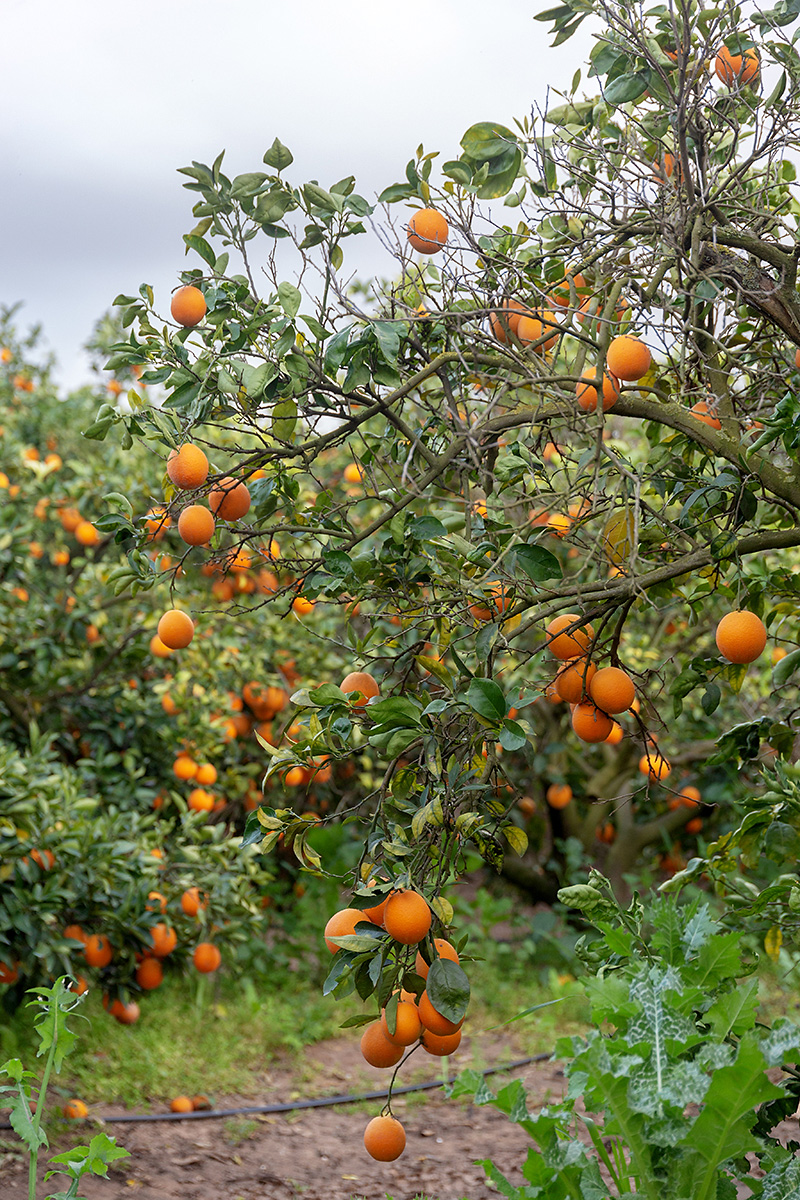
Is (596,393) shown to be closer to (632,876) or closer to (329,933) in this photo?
(329,933)

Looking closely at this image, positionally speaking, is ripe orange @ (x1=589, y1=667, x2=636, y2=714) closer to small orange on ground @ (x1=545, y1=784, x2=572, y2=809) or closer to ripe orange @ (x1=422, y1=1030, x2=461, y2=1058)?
ripe orange @ (x1=422, y1=1030, x2=461, y2=1058)

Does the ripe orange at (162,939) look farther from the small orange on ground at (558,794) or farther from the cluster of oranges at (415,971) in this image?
the small orange on ground at (558,794)

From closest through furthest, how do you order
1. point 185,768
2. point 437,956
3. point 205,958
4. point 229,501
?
point 437,956 → point 229,501 → point 205,958 → point 185,768

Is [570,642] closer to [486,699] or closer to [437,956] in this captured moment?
[486,699]

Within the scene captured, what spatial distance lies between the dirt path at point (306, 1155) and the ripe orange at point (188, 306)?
228 cm

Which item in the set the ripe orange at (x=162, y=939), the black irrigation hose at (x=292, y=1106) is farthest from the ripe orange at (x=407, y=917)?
the ripe orange at (x=162, y=939)

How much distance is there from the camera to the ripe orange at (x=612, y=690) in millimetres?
1812

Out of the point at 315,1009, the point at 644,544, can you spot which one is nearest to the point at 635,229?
the point at 644,544

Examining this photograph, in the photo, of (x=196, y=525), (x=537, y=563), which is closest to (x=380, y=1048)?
(x=537, y=563)

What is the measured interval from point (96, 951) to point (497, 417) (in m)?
2.54

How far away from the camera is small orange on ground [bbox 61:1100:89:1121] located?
3305mm

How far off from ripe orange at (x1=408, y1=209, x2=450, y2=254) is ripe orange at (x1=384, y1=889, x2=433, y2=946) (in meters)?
1.19


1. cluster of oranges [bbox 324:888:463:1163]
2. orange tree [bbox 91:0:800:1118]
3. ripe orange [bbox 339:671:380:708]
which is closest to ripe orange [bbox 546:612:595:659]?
orange tree [bbox 91:0:800:1118]

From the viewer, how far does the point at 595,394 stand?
1869 millimetres
